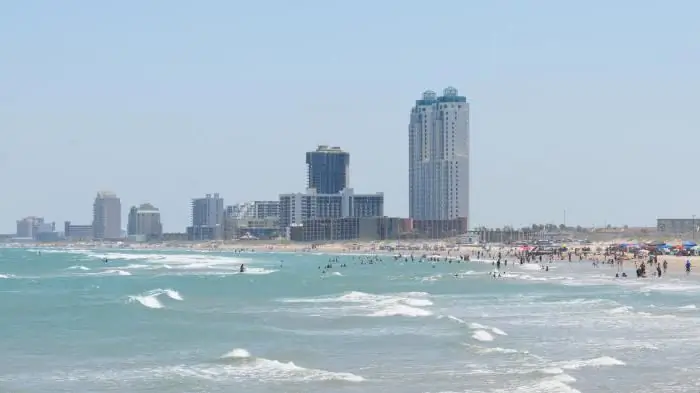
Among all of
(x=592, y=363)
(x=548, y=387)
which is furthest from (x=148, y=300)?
(x=548, y=387)

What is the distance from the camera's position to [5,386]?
29375mm

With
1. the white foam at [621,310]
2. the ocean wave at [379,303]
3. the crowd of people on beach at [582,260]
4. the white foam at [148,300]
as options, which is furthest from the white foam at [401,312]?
the crowd of people on beach at [582,260]

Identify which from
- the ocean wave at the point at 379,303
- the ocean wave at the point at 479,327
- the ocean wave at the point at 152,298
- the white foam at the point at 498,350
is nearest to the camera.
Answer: the white foam at the point at 498,350

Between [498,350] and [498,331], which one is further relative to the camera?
[498,331]

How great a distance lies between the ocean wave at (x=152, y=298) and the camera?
59.6 meters

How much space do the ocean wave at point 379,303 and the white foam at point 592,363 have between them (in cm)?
1713

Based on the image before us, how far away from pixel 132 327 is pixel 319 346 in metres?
12.5

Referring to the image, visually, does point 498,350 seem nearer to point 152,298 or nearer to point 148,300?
point 148,300

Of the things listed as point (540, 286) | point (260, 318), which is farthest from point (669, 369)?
point (540, 286)

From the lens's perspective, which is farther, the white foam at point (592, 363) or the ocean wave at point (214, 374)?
the white foam at point (592, 363)

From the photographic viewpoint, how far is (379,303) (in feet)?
187

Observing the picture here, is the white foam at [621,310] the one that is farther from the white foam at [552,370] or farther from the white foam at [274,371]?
the white foam at [274,371]

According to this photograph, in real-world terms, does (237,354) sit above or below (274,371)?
above

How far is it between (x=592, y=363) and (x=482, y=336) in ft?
24.9
